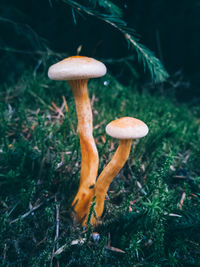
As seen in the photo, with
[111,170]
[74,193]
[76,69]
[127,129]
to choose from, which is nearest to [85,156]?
[111,170]

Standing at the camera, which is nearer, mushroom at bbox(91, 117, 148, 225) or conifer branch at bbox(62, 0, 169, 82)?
mushroom at bbox(91, 117, 148, 225)

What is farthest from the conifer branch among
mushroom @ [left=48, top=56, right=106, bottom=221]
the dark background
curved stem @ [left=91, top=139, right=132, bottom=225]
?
the dark background

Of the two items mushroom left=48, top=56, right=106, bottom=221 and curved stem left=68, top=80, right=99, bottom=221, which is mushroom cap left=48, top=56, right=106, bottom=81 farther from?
curved stem left=68, top=80, right=99, bottom=221

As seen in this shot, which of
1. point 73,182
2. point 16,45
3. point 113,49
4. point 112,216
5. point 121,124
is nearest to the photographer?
point 121,124

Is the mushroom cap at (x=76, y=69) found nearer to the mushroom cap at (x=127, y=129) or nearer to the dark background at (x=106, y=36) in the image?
the mushroom cap at (x=127, y=129)

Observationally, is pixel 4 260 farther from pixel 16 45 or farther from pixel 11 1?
pixel 11 1

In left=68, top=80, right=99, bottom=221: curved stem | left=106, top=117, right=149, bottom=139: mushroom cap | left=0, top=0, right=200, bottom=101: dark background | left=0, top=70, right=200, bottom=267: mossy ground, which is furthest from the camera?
left=0, top=0, right=200, bottom=101: dark background

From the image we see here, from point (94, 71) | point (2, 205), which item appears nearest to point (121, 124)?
point (94, 71)
